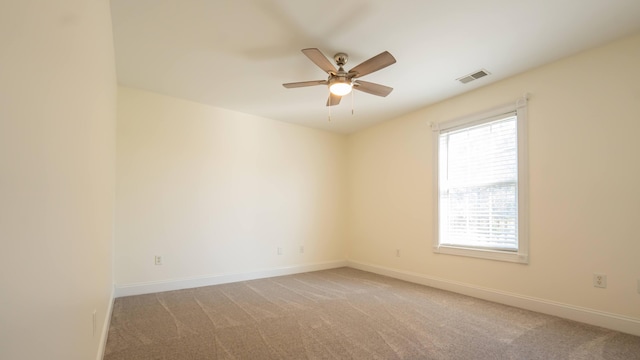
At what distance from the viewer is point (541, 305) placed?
3.06 m

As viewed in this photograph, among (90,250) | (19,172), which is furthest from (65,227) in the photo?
(90,250)

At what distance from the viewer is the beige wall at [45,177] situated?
686 millimetres

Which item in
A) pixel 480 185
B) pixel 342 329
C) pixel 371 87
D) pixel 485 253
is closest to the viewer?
pixel 342 329

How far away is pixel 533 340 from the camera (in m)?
2.43

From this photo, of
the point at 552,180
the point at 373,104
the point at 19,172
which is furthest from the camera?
the point at 373,104

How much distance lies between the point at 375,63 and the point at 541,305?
291 cm

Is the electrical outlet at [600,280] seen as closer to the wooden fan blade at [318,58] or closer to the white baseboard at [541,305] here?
the white baseboard at [541,305]

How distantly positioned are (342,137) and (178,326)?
4.16 m

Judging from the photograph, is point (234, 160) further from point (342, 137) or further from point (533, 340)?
point (533, 340)

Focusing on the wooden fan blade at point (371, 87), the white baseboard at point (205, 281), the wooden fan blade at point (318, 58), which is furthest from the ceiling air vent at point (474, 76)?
the white baseboard at point (205, 281)

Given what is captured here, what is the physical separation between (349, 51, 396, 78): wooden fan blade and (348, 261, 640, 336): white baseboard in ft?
9.18

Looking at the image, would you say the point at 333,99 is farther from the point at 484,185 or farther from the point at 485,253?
the point at 485,253

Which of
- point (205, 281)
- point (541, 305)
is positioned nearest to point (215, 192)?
point (205, 281)

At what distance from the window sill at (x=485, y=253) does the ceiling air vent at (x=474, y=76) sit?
1.98m
